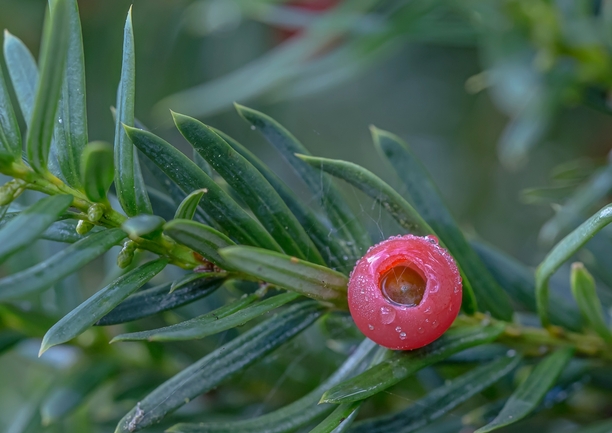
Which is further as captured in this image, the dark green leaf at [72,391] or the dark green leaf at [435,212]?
the dark green leaf at [72,391]

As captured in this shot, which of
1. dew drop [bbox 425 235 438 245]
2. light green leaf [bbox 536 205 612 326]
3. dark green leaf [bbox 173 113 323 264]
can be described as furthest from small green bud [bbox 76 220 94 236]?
light green leaf [bbox 536 205 612 326]

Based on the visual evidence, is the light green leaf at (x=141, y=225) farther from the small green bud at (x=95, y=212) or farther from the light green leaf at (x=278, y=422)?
the light green leaf at (x=278, y=422)

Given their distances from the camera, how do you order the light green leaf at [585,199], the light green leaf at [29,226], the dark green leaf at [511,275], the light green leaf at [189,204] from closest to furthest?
the light green leaf at [29,226]
the light green leaf at [189,204]
the dark green leaf at [511,275]
the light green leaf at [585,199]

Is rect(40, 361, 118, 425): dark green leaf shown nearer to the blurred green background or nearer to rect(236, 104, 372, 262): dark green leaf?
the blurred green background

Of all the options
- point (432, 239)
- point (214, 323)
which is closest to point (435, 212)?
point (432, 239)

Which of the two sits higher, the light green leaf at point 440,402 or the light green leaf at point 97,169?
the light green leaf at point 97,169

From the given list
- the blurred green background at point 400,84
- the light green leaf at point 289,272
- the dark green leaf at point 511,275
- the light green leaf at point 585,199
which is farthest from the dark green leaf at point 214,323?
the light green leaf at point 585,199
